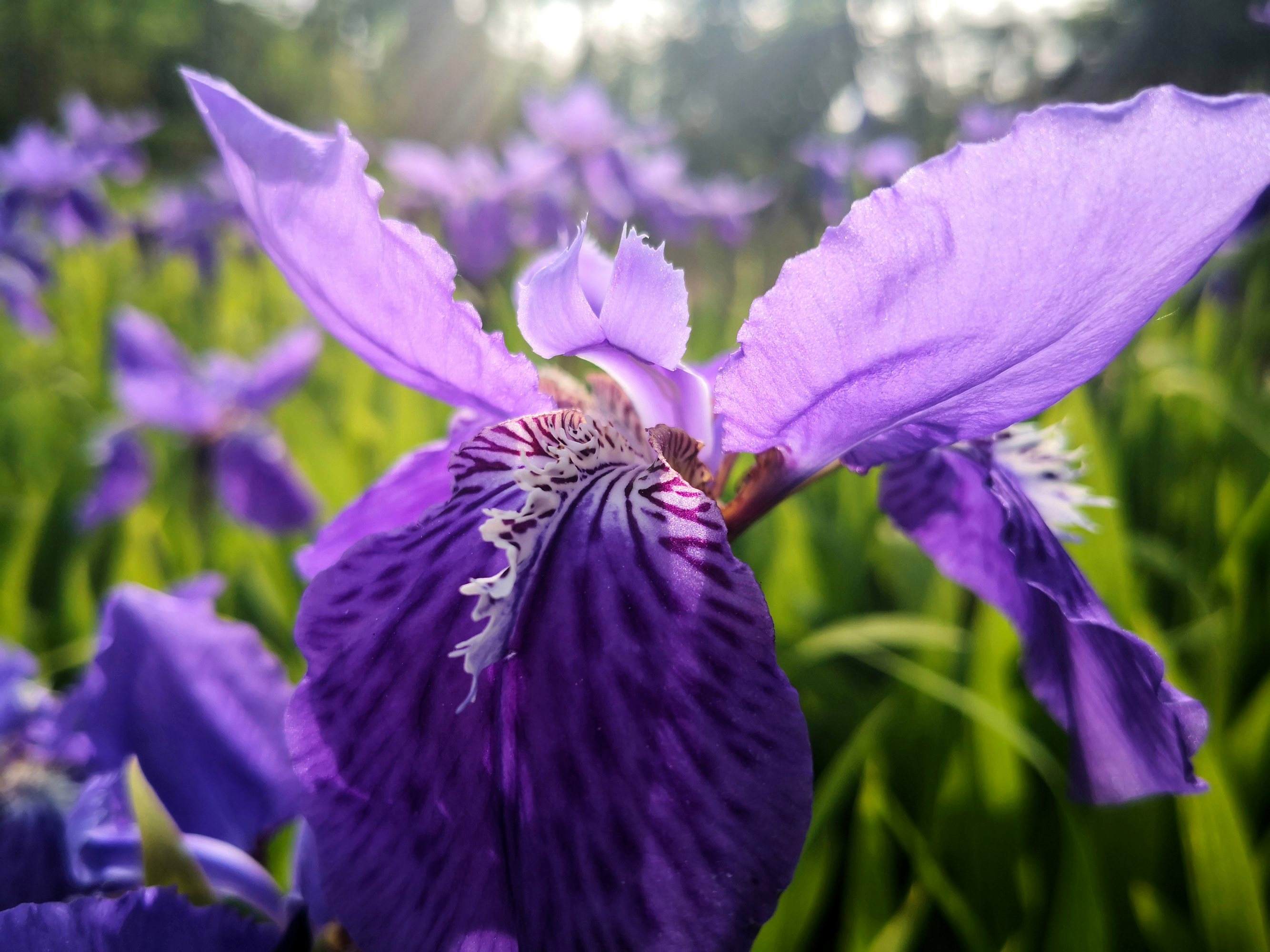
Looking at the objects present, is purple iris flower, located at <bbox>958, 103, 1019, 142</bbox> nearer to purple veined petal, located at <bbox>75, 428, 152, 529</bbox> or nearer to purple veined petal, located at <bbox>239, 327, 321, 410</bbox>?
purple veined petal, located at <bbox>239, 327, 321, 410</bbox>

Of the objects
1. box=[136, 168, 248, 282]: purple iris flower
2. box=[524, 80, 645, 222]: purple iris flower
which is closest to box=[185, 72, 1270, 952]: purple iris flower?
box=[524, 80, 645, 222]: purple iris flower

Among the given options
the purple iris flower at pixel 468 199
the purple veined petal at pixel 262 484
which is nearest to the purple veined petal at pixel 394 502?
the purple veined petal at pixel 262 484

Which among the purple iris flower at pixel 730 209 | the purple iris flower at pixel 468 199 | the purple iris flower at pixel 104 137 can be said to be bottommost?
the purple iris flower at pixel 730 209

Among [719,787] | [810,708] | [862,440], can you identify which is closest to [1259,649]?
[810,708]

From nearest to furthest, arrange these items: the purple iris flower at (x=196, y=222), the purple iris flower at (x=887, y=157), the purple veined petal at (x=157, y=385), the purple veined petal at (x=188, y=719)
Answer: the purple veined petal at (x=188, y=719)
the purple veined petal at (x=157, y=385)
the purple iris flower at (x=887, y=157)
the purple iris flower at (x=196, y=222)

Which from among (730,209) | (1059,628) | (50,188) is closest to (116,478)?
(1059,628)

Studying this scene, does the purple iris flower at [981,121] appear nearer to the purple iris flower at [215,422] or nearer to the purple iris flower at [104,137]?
the purple iris flower at [215,422]
